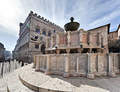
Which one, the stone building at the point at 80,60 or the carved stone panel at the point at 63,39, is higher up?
the carved stone panel at the point at 63,39

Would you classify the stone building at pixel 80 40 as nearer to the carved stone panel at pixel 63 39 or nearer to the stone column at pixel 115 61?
the carved stone panel at pixel 63 39

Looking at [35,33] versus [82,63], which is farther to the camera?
[35,33]

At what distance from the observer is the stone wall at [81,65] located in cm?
397

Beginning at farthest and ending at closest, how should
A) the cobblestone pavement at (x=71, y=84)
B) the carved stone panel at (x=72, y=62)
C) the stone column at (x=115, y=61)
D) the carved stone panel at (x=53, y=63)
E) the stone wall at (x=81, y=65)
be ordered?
the stone column at (x=115, y=61) < the carved stone panel at (x=53, y=63) < the carved stone panel at (x=72, y=62) < the stone wall at (x=81, y=65) < the cobblestone pavement at (x=71, y=84)

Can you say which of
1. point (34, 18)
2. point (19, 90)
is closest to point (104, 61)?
point (19, 90)

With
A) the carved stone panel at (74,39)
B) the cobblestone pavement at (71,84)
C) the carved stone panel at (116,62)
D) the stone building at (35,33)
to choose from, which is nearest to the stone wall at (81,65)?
the carved stone panel at (116,62)

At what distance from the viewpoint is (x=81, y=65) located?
418 cm

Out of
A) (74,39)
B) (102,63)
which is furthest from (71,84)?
(74,39)

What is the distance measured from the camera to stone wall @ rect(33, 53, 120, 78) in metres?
3.97

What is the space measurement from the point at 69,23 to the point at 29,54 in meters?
19.2

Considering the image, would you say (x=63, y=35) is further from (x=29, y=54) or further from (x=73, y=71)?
(x=29, y=54)

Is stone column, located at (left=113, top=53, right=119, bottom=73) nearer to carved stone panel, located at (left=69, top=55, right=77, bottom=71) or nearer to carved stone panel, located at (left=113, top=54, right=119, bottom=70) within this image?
carved stone panel, located at (left=113, top=54, right=119, bottom=70)

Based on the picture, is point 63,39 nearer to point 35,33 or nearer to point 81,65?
point 81,65

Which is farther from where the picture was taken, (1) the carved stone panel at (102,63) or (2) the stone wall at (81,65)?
(1) the carved stone panel at (102,63)
